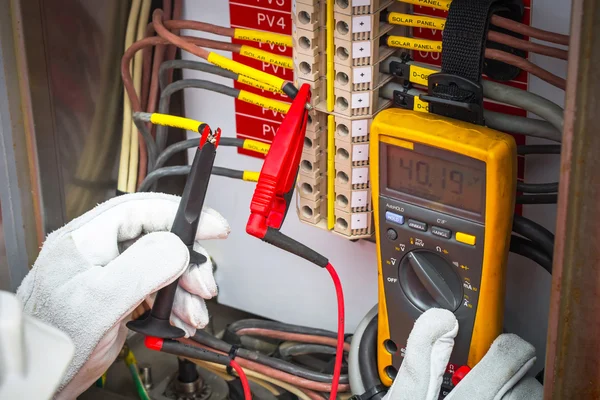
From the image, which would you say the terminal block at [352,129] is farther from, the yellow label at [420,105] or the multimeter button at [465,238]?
the multimeter button at [465,238]

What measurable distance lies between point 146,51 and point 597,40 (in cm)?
81

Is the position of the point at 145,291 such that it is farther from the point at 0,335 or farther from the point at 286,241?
the point at 0,335

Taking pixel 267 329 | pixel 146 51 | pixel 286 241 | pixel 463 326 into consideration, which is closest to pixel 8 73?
pixel 146 51

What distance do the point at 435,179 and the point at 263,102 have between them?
32 centimetres

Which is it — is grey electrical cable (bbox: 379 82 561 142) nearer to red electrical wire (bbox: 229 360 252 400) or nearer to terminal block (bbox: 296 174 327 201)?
terminal block (bbox: 296 174 327 201)

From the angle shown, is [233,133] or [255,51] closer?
[255,51]

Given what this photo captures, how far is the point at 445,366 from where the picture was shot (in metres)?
0.95

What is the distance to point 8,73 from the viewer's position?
1.13 metres

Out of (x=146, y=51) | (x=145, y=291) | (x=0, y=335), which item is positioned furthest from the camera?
(x=146, y=51)

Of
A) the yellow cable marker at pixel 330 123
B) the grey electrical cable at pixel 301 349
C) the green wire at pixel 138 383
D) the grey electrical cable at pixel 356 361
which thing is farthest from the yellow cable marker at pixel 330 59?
the green wire at pixel 138 383

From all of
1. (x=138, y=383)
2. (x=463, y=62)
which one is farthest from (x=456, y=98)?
(x=138, y=383)

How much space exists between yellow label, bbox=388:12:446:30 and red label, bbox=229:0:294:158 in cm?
22

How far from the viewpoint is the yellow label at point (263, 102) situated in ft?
3.78

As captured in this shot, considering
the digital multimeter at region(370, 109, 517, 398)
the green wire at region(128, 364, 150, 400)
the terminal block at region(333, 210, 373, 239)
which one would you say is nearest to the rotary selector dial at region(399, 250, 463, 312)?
the digital multimeter at region(370, 109, 517, 398)
